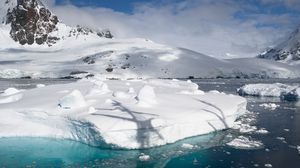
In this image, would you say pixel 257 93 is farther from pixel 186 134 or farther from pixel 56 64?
pixel 56 64

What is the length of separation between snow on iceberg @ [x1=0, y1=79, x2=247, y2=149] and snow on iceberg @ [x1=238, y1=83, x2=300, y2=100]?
22.1m

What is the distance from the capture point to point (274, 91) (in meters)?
47.2

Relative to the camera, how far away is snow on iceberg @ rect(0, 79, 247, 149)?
1781 centimetres

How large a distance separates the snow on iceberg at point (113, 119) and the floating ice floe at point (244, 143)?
7.26 feet

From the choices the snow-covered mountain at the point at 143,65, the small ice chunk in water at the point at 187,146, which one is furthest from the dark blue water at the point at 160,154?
the snow-covered mountain at the point at 143,65

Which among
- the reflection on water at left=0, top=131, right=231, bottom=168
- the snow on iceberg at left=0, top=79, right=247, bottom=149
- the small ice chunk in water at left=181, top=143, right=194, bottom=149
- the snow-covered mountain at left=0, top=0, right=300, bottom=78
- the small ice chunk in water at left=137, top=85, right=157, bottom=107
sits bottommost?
the reflection on water at left=0, top=131, right=231, bottom=168

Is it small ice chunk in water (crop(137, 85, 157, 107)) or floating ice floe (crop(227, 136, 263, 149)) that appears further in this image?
small ice chunk in water (crop(137, 85, 157, 107))

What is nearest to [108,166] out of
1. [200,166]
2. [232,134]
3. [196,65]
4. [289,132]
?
[200,166]

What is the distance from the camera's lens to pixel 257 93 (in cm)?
4956

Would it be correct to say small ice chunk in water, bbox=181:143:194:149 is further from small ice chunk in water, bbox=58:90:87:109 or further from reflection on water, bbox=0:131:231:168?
small ice chunk in water, bbox=58:90:87:109

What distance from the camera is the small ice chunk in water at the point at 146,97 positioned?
70.3 ft

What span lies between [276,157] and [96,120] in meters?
8.38

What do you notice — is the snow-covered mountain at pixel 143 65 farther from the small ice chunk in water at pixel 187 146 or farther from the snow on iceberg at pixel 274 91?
the small ice chunk in water at pixel 187 146

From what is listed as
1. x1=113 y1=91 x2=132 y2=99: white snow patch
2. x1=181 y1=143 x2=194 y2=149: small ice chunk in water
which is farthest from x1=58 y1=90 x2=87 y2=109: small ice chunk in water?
x1=181 y1=143 x2=194 y2=149: small ice chunk in water
